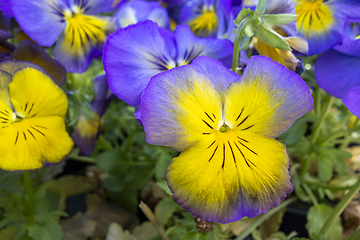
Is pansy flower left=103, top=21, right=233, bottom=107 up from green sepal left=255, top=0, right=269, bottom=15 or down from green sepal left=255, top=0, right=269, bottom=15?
down

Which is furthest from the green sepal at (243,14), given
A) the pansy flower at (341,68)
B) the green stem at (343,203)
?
the green stem at (343,203)

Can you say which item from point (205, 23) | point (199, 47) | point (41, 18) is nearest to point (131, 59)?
point (199, 47)

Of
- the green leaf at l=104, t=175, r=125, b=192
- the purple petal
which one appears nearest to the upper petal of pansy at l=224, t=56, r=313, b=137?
the purple petal

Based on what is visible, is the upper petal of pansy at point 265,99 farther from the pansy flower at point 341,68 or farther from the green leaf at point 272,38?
the pansy flower at point 341,68

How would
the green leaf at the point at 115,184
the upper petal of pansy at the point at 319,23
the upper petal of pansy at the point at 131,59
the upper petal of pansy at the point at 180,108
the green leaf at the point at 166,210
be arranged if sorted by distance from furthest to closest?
the green leaf at the point at 115,184 < the green leaf at the point at 166,210 < the upper petal of pansy at the point at 319,23 < the upper petal of pansy at the point at 131,59 < the upper petal of pansy at the point at 180,108

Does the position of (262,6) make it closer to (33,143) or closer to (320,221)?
(33,143)

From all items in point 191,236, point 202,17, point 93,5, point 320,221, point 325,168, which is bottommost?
point 320,221

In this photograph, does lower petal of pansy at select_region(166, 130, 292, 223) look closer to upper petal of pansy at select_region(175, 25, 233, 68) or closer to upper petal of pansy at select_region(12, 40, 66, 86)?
upper petal of pansy at select_region(175, 25, 233, 68)
